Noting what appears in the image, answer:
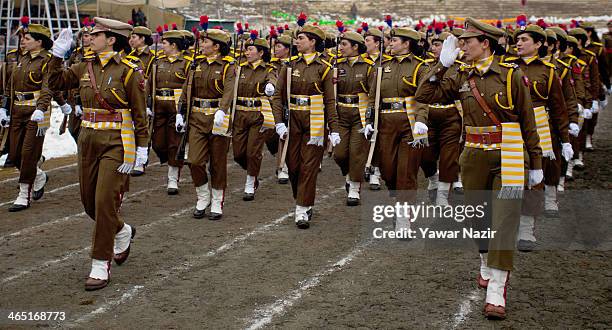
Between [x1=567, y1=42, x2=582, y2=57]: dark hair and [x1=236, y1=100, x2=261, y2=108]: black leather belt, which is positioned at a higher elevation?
[x1=567, y1=42, x2=582, y2=57]: dark hair

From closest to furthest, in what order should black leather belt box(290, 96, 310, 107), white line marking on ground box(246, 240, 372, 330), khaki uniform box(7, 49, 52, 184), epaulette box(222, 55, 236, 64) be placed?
white line marking on ground box(246, 240, 372, 330) < black leather belt box(290, 96, 310, 107) < epaulette box(222, 55, 236, 64) < khaki uniform box(7, 49, 52, 184)

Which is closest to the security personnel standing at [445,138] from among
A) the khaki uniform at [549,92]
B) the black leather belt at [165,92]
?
the khaki uniform at [549,92]

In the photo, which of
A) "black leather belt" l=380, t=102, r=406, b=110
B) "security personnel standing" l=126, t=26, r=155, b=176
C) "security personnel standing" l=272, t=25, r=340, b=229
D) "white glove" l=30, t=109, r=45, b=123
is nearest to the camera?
"black leather belt" l=380, t=102, r=406, b=110

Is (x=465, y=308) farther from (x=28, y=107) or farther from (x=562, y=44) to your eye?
(x=28, y=107)

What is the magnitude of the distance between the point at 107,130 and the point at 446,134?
4.57 meters

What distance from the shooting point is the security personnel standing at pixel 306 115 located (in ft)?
30.5

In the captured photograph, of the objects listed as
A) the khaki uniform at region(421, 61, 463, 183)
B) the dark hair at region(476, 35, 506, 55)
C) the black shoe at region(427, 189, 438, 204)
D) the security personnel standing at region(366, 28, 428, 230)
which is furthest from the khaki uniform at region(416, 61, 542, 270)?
the black shoe at region(427, 189, 438, 204)

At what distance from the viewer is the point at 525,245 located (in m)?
8.43

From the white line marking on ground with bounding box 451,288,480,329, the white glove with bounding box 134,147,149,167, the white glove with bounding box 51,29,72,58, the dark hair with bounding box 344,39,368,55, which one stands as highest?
the white glove with bounding box 51,29,72,58

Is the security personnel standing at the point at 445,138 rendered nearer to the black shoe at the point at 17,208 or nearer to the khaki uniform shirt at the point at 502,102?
the khaki uniform shirt at the point at 502,102

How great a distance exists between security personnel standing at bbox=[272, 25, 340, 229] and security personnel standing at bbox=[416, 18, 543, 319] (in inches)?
107

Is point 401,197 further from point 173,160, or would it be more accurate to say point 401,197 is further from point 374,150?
point 173,160

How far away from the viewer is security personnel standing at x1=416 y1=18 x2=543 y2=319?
630cm

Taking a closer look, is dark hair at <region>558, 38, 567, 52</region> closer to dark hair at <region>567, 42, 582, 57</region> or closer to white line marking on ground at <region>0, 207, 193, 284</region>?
dark hair at <region>567, 42, 582, 57</region>
